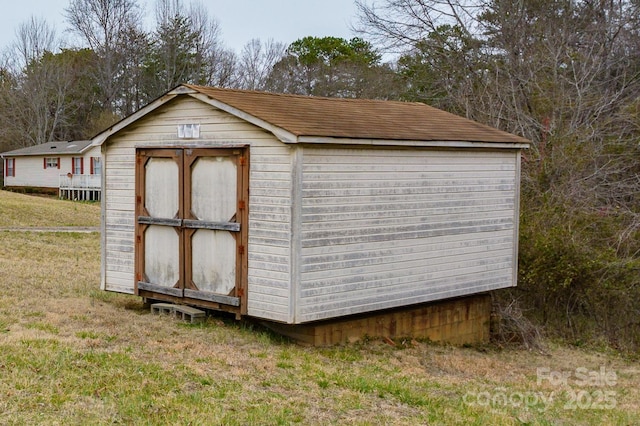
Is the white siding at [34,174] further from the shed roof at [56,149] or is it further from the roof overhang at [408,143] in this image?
the roof overhang at [408,143]

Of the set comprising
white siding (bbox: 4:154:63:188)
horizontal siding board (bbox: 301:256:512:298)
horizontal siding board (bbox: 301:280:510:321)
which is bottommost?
horizontal siding board (bbox: 301:280:510:321)

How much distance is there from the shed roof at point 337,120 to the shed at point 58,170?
2636cm

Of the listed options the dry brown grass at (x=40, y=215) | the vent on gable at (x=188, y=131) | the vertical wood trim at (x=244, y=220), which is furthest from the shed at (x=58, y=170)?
the vertical wood trim at (x=244, y=220)

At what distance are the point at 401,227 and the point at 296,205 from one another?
2.06m

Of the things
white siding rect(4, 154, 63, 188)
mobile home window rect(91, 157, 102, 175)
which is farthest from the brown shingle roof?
white siding rect(4, 154, 63, 188)

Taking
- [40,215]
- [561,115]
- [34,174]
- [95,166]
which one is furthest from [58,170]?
[561,115]

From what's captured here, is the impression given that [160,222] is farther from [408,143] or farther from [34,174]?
[34,174]

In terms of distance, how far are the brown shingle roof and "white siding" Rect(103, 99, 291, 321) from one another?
275 millimetres

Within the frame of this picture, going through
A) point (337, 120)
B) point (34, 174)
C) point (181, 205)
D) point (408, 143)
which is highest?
point (337, 120)

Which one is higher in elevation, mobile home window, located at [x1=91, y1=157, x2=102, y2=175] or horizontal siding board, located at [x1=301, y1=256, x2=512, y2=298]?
mobile home window, located at [x1=91, y1=157, x2=102, y2=175]

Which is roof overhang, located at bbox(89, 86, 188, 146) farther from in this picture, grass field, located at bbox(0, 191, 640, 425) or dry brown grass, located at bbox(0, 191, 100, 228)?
dry brown grass, located at bbox(0, 191, 100, 228)

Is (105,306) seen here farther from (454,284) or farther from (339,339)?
(454,284)

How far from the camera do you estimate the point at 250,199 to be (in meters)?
10.2

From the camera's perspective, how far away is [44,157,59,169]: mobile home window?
40594mm
